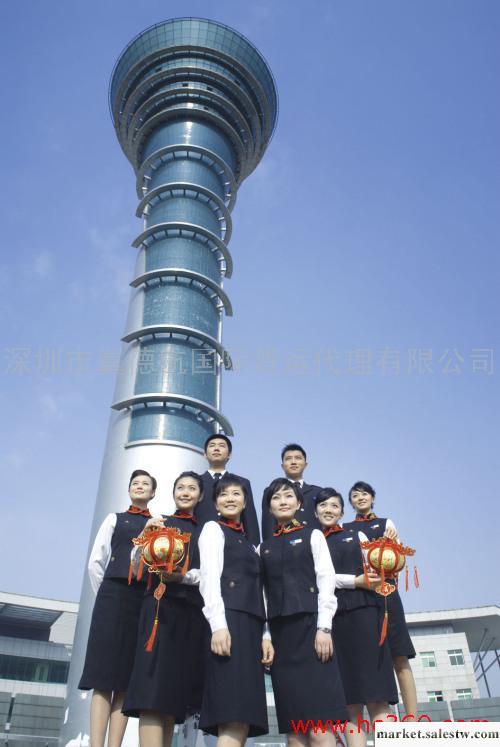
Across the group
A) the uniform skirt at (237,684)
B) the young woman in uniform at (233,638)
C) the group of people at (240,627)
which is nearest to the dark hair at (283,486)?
the group of people at (240,627)

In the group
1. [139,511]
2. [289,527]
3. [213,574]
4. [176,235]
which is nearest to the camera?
[213,574]

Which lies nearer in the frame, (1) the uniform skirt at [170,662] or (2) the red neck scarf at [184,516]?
(1) the uniform skirt at [170,662]

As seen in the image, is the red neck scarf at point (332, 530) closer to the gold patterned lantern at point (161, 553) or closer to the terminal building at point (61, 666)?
the gold patterned lantern at point (161, 553)

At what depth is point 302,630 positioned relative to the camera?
4.43 metres

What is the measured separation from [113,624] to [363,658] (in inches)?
90.8

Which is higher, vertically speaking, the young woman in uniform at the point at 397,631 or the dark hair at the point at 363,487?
the dark hair at the point at 363,487

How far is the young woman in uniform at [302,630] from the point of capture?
4.20m

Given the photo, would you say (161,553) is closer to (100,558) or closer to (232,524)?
(232,524)

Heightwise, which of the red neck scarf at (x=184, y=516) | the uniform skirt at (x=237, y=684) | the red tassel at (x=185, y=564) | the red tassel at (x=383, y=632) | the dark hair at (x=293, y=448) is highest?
the dark hair at (x=293, y=448)

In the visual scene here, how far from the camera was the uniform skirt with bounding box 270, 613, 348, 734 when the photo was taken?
418 cm

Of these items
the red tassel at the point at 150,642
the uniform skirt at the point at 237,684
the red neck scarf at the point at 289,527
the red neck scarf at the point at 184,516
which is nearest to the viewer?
the uniform skirt at the point at 237,684

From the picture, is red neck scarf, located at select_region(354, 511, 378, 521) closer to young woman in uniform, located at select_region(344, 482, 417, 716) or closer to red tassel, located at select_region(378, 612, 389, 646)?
young woman in uniform, located at select_region(344, 482, 417, 716)

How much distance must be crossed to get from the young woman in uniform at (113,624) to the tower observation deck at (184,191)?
51.5 ft

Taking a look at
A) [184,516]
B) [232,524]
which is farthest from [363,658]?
[184,516]
